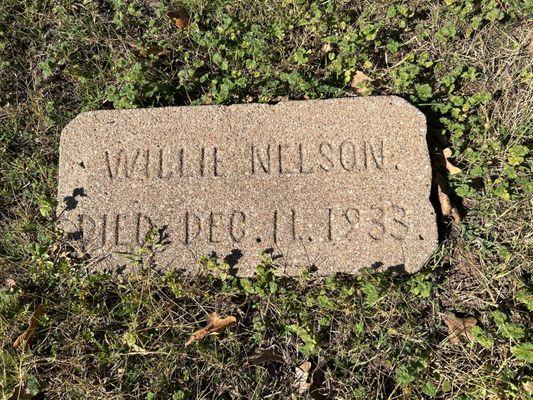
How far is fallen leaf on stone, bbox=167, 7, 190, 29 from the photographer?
2.91 meters

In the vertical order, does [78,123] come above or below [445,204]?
above

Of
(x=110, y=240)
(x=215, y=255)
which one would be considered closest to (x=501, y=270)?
(x=215, y=255)

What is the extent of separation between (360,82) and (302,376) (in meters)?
1.57

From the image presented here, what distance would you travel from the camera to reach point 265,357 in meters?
2.40

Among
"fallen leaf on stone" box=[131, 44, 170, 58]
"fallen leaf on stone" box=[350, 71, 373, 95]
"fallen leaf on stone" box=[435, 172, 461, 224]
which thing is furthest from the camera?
"fallen leaf on stone" box=[131, 44, 170, 58]

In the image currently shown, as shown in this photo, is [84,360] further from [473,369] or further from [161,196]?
[473,369]

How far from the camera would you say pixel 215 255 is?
2359mm

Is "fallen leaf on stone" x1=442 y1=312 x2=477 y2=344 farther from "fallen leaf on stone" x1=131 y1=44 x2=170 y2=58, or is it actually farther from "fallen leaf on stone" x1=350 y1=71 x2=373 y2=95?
"fallen leaf on stone" x1=131 y1=44 x2=170 y2=58

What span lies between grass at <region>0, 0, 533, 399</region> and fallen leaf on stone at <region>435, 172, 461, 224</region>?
90 mm

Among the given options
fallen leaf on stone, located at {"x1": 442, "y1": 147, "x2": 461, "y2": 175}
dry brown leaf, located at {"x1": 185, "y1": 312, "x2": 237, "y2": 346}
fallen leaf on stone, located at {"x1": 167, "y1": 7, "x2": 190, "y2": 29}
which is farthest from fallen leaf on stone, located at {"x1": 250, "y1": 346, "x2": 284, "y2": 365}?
fallen leaf on stone, located at {"x1": 167, "y1": 7, "x2": 190, "y2": 29}

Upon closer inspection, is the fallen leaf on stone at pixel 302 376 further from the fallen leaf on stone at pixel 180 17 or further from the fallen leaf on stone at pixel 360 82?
the fallen leaf on stone at pixel 180 17

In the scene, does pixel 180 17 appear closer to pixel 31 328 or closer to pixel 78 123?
pixel 78 123

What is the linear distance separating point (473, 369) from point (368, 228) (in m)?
0.83

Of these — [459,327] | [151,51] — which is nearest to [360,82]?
[151,51]
